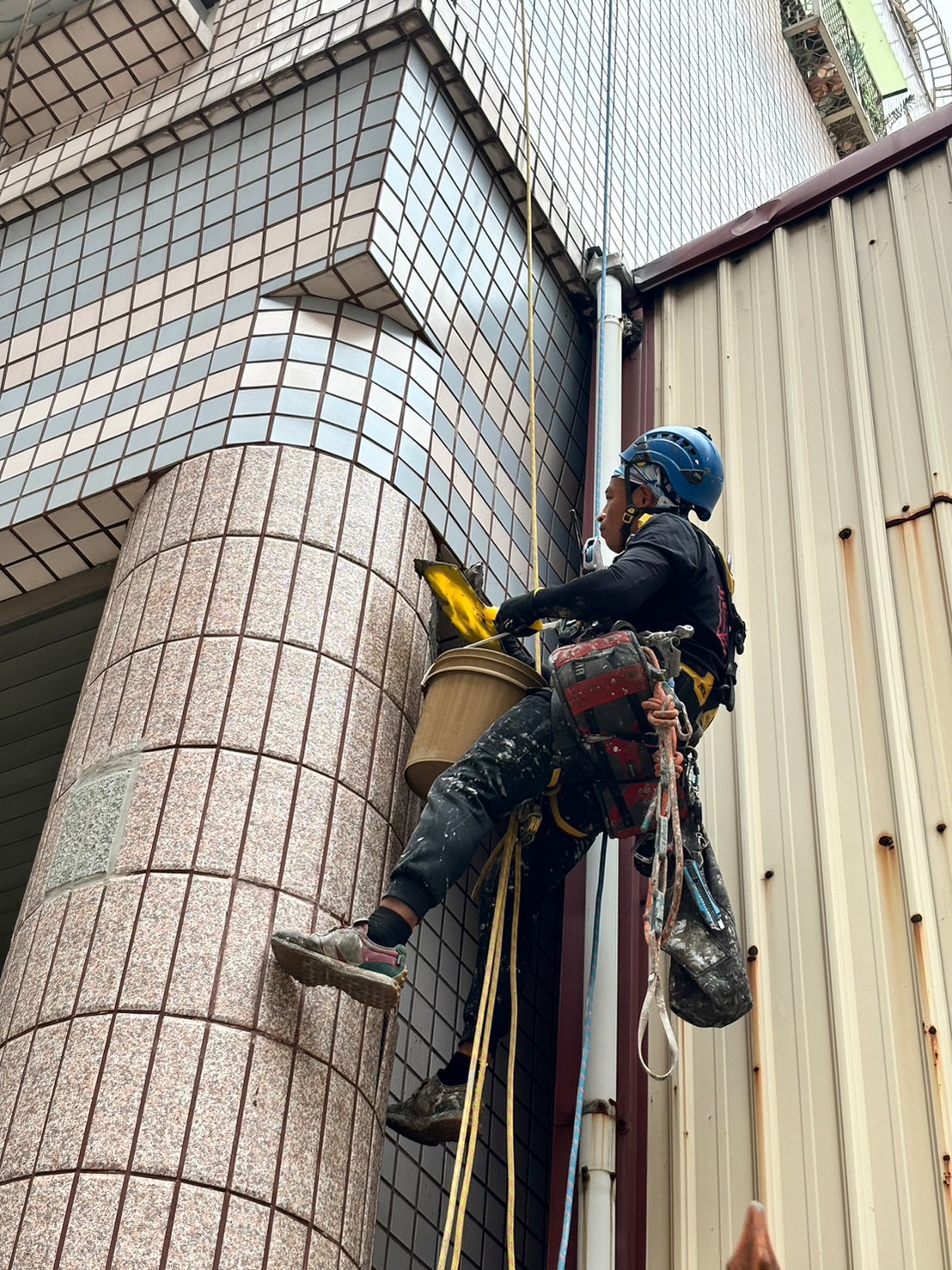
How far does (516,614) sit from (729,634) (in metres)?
0.81

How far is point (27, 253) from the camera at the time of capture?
7164mm

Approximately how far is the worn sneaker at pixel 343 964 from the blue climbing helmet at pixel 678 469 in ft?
6.90

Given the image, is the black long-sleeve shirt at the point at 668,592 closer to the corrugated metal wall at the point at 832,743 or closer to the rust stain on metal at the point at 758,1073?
the corrugated metal wall at the point at 832,743

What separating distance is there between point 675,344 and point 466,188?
143 cm

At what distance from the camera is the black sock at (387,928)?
440cm

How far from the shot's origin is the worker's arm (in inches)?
193

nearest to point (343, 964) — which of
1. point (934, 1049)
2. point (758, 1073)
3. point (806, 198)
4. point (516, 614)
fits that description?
point (516, 614)

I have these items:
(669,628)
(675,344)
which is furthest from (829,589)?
(675,344)

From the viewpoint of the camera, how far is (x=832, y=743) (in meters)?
5.68

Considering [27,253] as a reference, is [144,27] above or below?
above

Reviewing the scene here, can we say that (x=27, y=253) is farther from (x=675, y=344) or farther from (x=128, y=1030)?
(x=128, y=1030)

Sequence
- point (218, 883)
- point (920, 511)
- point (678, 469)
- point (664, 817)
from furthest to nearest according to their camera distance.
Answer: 1. point (920, 511)
2. point (678, 469)
3. point (664, 817)
4. point (218, 883)

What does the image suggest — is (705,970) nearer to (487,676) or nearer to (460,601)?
(487,676)

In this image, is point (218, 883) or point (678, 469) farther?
point (678, 469)
